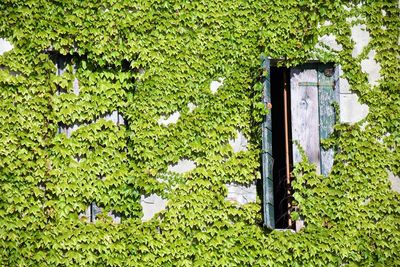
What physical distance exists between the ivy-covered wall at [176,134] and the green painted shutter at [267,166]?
0.13m

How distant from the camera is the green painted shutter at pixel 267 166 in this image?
4.83 meters

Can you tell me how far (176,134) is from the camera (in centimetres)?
510

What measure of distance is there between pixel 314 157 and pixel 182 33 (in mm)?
2072

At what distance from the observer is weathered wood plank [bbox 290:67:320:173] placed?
5215 mm

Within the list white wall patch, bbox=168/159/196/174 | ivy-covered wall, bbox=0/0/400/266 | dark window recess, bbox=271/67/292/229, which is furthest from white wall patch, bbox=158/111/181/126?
dark window recess, bbox=271/67/292/229

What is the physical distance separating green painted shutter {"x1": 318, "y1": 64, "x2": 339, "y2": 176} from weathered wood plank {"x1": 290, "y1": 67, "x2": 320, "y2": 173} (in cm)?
5

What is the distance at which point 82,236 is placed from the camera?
4957mm

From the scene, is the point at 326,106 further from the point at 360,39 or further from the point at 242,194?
the point at 242,194

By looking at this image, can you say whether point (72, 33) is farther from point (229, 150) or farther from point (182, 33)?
point (229, 150)

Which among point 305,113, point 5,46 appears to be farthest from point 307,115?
point 5,46

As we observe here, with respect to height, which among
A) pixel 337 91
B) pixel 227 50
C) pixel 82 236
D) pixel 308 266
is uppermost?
pixel 227 50

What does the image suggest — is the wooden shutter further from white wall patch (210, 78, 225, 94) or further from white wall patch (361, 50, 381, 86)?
white wall patch (210, 78, 225, 94)

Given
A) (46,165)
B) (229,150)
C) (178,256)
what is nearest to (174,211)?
(178,256)

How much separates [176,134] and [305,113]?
152cm
